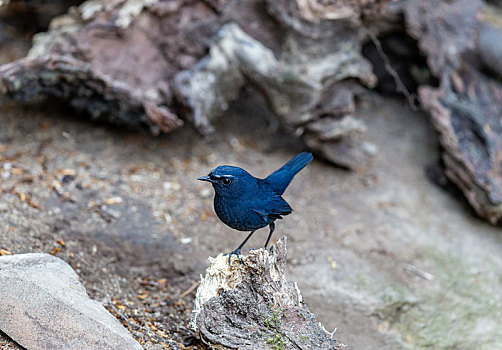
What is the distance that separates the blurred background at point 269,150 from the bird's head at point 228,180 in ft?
2.91

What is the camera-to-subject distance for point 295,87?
4.87m

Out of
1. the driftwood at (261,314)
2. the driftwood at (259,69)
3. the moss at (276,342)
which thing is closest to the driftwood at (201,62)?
the driftwood at (259,69)

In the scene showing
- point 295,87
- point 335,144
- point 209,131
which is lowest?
point 335,144

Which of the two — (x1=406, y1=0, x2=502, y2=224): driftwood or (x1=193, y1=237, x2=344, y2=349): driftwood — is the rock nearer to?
(x1=193, y1=237, x2=344, y2=349): driftwood

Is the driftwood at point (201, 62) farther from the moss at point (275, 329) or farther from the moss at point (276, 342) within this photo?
the moss at point (276, 342)

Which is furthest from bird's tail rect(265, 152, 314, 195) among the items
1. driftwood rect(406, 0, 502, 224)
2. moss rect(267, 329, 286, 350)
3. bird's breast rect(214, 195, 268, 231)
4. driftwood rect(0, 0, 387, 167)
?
driftwood rect(406, 0, 502, 224)

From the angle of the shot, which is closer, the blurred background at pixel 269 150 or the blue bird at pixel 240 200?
the blue bird at pixel 240 200

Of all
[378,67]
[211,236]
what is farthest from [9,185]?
[378,67]

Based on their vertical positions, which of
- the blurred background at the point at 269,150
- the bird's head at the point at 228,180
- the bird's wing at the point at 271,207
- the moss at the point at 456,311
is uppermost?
the bird's head at the point at 228,180

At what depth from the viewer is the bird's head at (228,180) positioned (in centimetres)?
313

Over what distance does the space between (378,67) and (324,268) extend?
2.90 meters

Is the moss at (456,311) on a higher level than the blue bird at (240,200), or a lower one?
lower

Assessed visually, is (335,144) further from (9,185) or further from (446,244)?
(9,185)

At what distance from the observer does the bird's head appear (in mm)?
→ 3129
